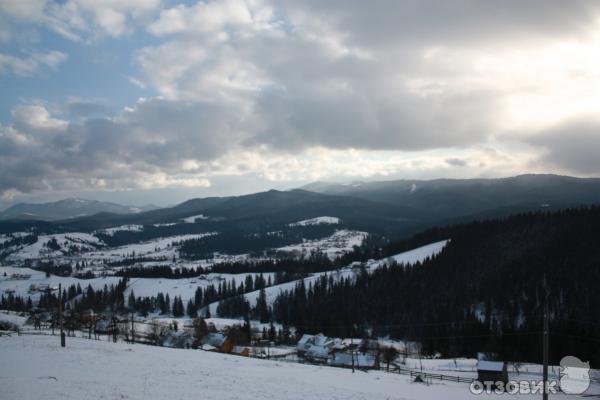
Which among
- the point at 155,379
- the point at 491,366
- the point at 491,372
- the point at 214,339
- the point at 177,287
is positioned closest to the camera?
the point at 155,379

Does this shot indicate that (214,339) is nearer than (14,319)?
Yes

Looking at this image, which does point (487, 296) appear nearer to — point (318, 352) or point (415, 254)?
point (318, 352)

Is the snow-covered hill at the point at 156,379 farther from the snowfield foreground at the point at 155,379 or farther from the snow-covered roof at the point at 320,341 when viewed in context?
the snow-covered roof at the point at 320,341

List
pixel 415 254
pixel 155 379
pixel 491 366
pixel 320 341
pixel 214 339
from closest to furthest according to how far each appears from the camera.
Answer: pixel 155 379, pixel 491 366, pixel 214 339, pixel 320 341, pixel 415 254

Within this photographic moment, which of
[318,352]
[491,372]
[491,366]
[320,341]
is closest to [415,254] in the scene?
[320,341]

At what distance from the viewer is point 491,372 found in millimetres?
55938

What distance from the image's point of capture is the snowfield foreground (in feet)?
85.5

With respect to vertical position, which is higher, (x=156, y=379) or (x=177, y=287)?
(x=156, y=379)

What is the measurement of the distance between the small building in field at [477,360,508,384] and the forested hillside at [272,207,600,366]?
24.5m

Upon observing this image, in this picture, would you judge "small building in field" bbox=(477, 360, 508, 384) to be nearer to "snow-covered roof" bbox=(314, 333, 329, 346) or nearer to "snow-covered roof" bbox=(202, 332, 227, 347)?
"snow-covered roof" bbox=(314, 333, 329, 346)

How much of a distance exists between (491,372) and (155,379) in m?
44.1

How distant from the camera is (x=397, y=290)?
130m

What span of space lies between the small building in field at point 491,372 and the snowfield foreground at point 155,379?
1053cm

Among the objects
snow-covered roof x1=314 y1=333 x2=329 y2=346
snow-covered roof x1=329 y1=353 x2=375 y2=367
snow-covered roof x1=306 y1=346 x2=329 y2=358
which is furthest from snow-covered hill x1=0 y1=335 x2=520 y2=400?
snow-covered roof x1=314 y1=333 x2=329 y2=346
